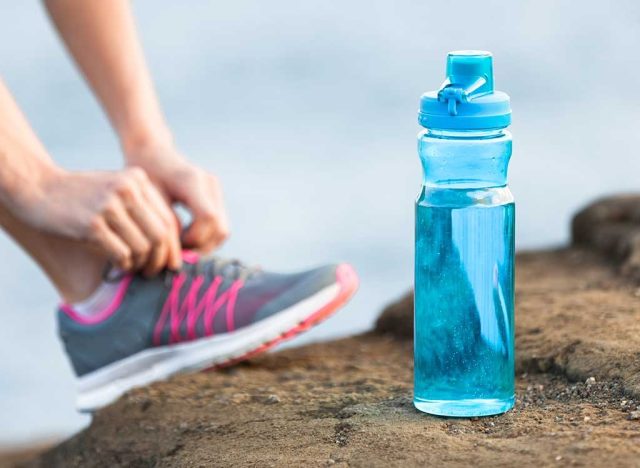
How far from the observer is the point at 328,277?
2795 mm

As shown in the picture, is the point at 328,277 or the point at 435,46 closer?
the point at 328,277

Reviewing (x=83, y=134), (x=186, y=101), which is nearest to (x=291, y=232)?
(x=83, y=134)

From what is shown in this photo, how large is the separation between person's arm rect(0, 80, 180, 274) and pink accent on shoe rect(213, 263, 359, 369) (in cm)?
32

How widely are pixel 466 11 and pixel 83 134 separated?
4.72m

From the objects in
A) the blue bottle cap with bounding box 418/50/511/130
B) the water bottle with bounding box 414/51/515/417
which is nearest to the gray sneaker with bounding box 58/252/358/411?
the water bottle with bounding box 414/51/515/417

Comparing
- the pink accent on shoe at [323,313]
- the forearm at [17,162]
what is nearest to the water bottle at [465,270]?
the pink accent on shoe at [323,313]

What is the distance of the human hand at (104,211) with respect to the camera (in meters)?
2.66

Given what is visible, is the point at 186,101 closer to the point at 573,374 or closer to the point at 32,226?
the point at 32,226

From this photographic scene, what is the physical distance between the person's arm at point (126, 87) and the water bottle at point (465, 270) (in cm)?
92

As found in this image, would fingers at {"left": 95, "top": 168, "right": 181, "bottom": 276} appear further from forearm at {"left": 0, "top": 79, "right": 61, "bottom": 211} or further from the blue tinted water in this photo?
the blue tinted water

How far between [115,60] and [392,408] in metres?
1.27

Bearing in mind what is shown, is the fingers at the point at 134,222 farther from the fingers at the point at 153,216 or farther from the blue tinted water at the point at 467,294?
the blue tinted water at the point at 467,294

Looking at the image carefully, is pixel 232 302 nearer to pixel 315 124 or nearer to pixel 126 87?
pixel 126 87

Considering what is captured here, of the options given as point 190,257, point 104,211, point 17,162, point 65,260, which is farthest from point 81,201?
point 190,257
